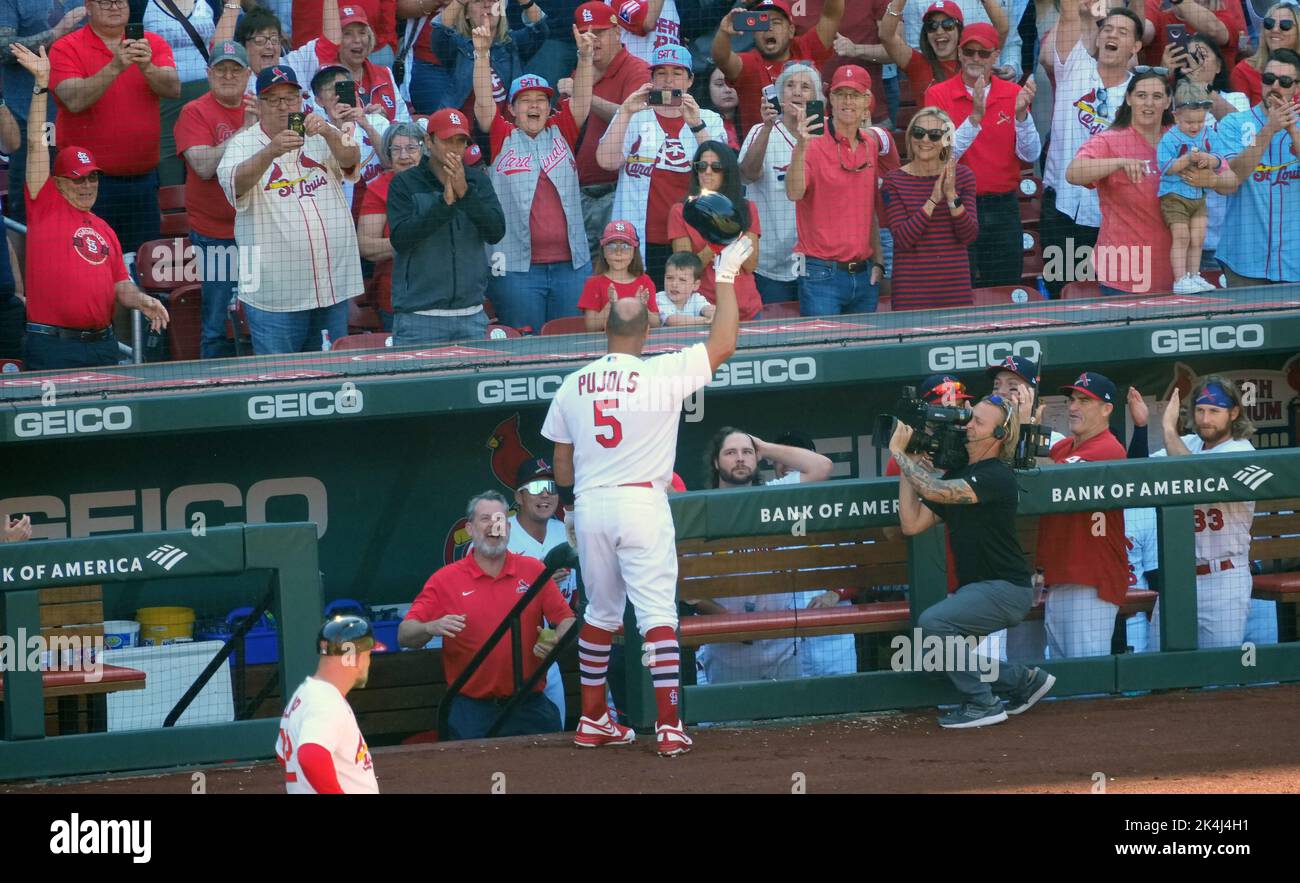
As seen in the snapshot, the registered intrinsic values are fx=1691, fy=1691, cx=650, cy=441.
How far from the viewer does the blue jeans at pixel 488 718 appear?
22.5 feet

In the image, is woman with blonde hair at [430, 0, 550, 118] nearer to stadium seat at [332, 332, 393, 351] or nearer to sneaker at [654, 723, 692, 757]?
stadium seat at [332, 332, 393, 351]

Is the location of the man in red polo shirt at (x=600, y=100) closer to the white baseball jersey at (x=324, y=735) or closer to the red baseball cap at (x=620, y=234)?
the red baseball cap at (x=620, y=234)

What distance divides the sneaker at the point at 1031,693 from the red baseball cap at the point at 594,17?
4.41 metres

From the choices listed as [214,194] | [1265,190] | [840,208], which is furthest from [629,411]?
[1265,190]

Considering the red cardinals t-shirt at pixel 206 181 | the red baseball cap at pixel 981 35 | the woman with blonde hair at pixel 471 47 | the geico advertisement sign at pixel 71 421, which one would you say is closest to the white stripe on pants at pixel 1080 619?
the red baseball cap at pixel 981 35

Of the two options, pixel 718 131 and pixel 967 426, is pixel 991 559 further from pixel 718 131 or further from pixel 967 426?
pixel 718 131

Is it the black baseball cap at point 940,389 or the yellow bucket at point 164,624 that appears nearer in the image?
the black baseball cap at point 940,389

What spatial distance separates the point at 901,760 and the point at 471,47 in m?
5.06

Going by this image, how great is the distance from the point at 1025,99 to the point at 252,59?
4.08 m

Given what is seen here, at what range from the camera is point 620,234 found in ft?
26.2

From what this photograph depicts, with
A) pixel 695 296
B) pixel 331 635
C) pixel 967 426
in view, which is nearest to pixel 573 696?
pixel 695 296

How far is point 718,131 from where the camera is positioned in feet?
28.9

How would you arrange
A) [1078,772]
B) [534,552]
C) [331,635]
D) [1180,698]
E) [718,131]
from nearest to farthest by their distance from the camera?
1. [331,635]
2. [1078,772]
3. [1180,698]
4. [534,552]
5. [718,131]

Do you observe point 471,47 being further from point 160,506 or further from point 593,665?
point 593,665
